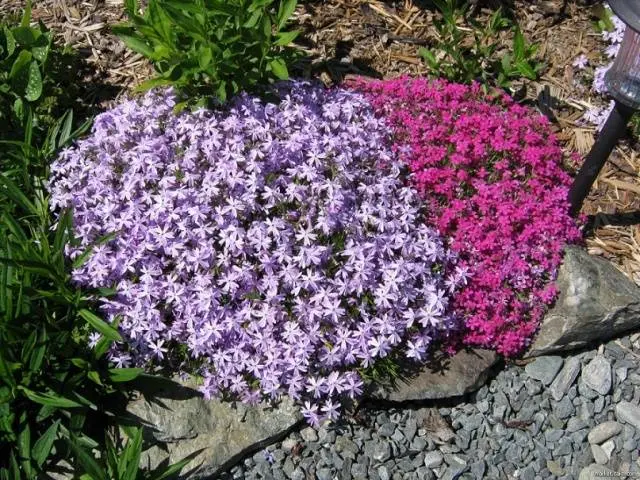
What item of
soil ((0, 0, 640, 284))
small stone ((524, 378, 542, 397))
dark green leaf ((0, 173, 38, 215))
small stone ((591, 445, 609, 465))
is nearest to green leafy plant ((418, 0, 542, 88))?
soil ((0, 0, 640, 284))

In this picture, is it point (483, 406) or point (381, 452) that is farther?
point (483, 406)

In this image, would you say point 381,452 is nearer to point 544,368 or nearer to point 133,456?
point 544,368

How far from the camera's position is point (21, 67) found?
14.7 feet

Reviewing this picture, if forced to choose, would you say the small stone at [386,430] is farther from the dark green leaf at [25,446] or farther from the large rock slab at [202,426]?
the dark green leaf at [25,446]

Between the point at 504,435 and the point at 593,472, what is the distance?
1.62ft

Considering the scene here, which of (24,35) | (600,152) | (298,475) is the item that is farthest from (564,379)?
(24,35)

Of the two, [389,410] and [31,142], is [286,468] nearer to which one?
[389,410]

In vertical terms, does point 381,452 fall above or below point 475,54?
below

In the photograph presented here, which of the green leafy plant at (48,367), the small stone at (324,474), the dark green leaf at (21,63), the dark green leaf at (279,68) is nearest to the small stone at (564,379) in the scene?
the small stone at (324,474)

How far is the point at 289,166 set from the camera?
161 inches

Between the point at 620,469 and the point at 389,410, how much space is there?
50.8 inches

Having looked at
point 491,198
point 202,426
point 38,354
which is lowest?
point 202,426

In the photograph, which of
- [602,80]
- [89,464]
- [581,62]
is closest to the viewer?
[89,464]

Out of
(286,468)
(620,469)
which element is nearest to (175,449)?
(286,468)
